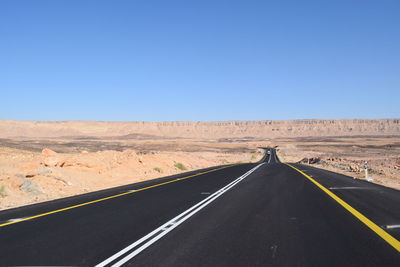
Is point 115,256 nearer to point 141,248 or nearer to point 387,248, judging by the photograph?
point 141,248

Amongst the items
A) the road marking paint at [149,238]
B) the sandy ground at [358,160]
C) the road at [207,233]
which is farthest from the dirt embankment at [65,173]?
the sandy ground at [358,160]

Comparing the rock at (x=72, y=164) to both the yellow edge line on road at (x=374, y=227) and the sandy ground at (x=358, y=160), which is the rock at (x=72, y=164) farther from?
the sandy ground at (x=358, y=160)

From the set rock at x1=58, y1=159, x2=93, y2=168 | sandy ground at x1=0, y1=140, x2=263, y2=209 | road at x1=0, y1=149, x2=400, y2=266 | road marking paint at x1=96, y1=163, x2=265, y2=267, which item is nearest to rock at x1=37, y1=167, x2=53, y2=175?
sandy ground at x1=0, y1=140, x2=263, y2=209

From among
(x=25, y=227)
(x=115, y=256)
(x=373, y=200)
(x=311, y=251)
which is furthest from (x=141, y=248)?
(x=373, y=200)

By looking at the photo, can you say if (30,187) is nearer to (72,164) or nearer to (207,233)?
(72,164)

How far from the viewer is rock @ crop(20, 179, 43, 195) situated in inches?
589

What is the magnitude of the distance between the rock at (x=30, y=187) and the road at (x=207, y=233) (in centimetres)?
469

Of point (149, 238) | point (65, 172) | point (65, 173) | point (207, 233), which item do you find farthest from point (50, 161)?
point (207, 233)

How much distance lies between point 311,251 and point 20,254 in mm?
4628

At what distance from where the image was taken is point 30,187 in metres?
15.2

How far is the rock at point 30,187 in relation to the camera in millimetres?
14967

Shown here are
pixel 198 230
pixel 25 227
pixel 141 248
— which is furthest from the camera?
pixel 25 227

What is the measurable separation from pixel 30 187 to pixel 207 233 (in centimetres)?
1142

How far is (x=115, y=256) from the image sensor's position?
535 cm
